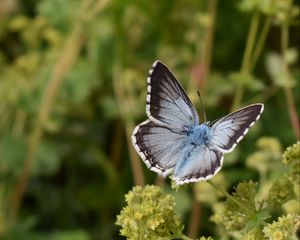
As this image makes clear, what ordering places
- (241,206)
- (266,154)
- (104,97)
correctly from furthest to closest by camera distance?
(104,97)
(266,154)
(241,206)

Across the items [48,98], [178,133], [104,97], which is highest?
[104,97]

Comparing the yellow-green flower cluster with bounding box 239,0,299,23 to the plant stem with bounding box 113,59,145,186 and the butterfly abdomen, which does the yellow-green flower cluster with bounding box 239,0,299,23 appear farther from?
the plant stem with bounding box 113,59,145,186

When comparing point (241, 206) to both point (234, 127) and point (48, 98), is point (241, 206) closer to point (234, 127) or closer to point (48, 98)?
point (234, 127)

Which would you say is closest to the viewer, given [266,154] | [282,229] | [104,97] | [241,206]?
[282,229]

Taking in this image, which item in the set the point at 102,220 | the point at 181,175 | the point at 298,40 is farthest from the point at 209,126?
the point at 298,40

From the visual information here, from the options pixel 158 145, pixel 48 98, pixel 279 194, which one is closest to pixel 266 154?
pixel 279 194

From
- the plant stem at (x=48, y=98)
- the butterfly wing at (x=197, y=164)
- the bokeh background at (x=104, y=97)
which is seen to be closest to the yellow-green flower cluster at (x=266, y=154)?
the bokeh background at (x=104, y=97)
